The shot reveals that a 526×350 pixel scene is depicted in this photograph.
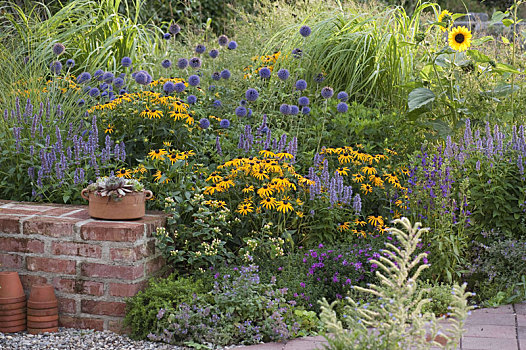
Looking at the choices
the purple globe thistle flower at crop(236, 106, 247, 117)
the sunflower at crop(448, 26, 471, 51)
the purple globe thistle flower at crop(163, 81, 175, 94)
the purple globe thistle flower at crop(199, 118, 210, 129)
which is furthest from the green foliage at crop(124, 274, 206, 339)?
the sunflower at crop(448, 26, 471, 51)

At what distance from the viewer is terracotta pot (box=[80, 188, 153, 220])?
3.35m

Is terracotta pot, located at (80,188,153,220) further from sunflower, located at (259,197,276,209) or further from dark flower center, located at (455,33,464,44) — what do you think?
dark flower center, located at (455,33,464,44)

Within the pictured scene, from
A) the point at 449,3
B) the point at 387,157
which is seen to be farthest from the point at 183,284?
the point at 449,3

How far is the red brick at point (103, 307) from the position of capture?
10.6ft

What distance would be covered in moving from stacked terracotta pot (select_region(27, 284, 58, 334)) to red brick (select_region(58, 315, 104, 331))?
8 cm

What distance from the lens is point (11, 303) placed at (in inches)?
129

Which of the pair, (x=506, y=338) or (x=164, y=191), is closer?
(x=506, y=338)

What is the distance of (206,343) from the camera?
2984 millimetres

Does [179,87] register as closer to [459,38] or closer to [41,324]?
[41,324]

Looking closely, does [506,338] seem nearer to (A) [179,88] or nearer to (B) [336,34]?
(A) [179,88]

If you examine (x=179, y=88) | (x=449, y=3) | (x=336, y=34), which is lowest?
(x=179, y=88)

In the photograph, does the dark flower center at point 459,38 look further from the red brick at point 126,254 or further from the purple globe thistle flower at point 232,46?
the red brick at point 126,254

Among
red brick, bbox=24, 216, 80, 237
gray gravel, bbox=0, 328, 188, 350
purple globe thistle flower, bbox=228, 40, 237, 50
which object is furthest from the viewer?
purple globe thistle flower, bbox=228, 40, 237, 50

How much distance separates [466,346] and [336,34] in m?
3.44
